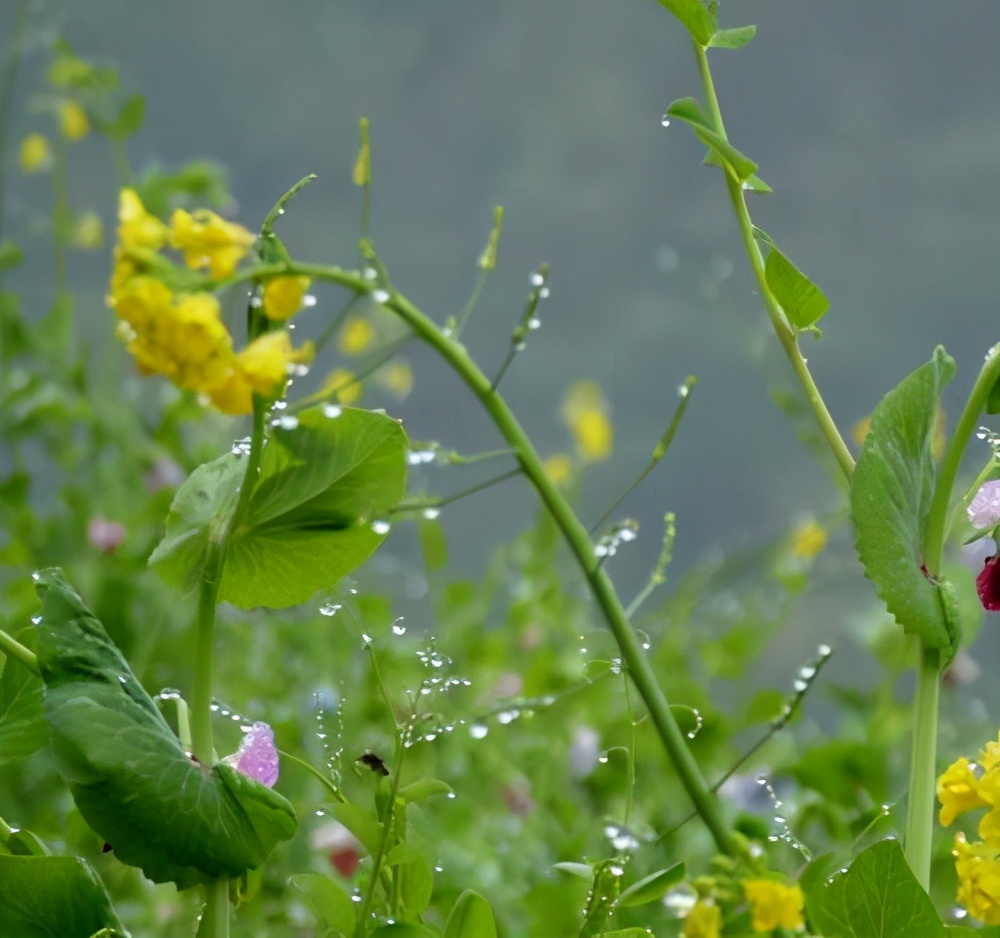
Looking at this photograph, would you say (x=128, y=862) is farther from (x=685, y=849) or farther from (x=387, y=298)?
(x=685, y=849)

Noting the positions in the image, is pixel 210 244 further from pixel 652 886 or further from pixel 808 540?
pixel 808 540

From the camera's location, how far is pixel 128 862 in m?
0.27

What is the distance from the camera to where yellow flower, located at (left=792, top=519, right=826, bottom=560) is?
111cm

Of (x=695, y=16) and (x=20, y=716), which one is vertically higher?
(x=695, y=16)

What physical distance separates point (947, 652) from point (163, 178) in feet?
2.80

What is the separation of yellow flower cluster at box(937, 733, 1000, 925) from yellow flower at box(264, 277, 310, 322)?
0.60 feet

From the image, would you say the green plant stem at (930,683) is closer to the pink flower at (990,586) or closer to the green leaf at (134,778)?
the pink flower at (990,586)

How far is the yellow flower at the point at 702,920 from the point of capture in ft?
0.70

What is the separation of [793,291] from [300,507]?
138 millimetres

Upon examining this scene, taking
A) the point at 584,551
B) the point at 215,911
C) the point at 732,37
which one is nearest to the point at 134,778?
the point at 215,911

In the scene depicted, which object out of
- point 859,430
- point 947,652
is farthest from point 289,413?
point 859,430

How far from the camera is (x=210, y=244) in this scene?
30 centimetres

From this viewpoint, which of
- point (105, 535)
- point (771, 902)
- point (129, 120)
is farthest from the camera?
point (105, 535)

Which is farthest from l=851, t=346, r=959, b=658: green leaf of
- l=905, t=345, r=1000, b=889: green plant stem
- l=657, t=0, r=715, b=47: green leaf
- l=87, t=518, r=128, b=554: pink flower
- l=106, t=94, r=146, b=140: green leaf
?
l=87, t=518, r=128, b=554: pink flower
